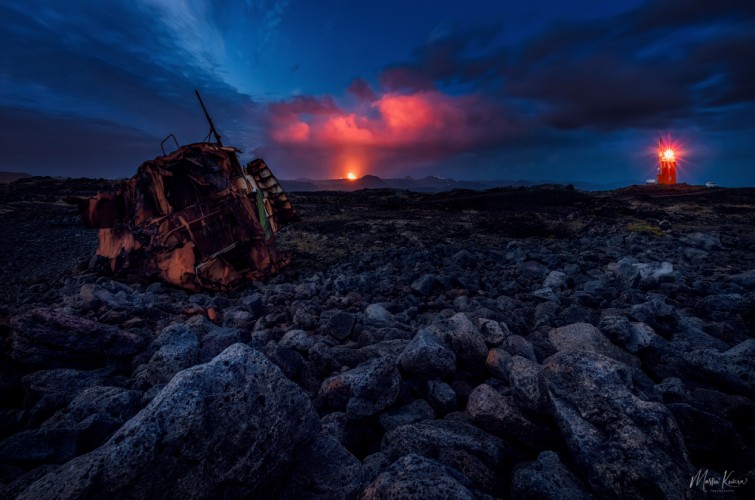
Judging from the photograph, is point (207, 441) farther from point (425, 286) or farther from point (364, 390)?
point (425, 286)

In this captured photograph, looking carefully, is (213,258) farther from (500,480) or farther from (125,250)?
(500,480)

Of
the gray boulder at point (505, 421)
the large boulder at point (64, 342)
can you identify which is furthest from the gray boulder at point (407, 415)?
the large boulder at point (64, 342)

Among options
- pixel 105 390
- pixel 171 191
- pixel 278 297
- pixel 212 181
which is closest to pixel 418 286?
pixel 278 297

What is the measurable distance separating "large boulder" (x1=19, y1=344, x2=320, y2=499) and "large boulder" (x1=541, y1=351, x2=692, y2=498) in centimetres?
163

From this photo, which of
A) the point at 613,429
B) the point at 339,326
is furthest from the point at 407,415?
the point at 339,326

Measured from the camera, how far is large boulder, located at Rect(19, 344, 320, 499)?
1.55 metres

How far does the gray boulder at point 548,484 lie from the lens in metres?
1.77

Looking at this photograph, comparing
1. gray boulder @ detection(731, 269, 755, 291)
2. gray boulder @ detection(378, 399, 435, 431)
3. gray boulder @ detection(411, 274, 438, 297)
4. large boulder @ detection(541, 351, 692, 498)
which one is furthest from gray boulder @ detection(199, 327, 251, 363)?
gray boulder @ detection(731, 269, 755, 291)

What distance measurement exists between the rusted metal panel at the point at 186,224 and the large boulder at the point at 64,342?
410cm

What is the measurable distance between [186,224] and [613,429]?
859 cm

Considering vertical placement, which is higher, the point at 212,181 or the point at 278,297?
the point at 212,181

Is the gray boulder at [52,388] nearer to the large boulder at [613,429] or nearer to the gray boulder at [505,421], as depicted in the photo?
the gray boulder at [505,421]

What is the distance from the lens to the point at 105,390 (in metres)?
2.78

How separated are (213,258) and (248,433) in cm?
697
